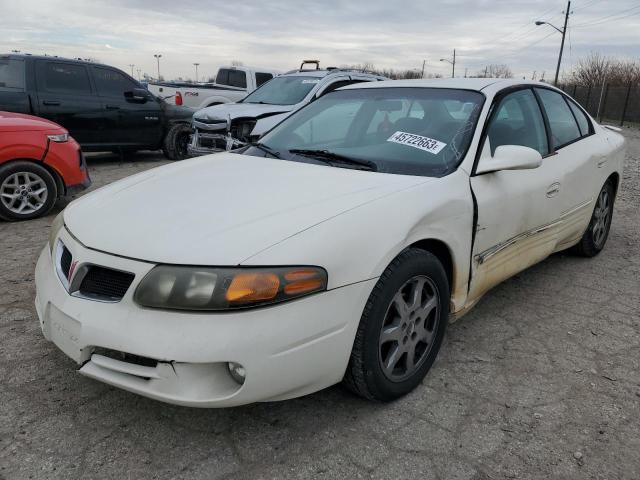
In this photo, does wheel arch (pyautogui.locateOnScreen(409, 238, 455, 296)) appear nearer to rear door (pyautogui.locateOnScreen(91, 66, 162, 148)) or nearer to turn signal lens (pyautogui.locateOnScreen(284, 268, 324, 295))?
turn signal lens (pyautogui.locateOnScreen(284, 268, 324, 295))

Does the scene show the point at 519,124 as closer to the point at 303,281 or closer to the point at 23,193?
the point at 303,281

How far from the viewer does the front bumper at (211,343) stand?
183 centimetres

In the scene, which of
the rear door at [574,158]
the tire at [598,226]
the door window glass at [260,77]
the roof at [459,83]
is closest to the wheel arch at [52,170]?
the roof at [459,83]

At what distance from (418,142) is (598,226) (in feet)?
8.12

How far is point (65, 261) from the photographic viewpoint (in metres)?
2.25

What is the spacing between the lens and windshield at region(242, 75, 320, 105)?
8.60m

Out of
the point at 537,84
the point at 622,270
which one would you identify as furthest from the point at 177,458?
the point at 622,270

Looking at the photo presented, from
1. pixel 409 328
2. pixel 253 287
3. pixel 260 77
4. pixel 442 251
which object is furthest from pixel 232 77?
pixel 253 287

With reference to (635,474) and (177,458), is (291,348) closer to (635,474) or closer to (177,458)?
(177,458)

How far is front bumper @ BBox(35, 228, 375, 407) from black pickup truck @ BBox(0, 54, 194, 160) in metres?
6.99

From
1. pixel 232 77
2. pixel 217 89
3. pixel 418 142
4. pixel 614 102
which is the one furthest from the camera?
pixel 614 102

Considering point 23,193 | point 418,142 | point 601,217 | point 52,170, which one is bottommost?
point 23,193

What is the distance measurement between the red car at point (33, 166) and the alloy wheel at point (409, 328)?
452cm

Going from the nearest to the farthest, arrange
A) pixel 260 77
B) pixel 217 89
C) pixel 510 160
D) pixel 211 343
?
pixel 211 343, pixel 510 160, pixel 217 89, pixel 260 77
